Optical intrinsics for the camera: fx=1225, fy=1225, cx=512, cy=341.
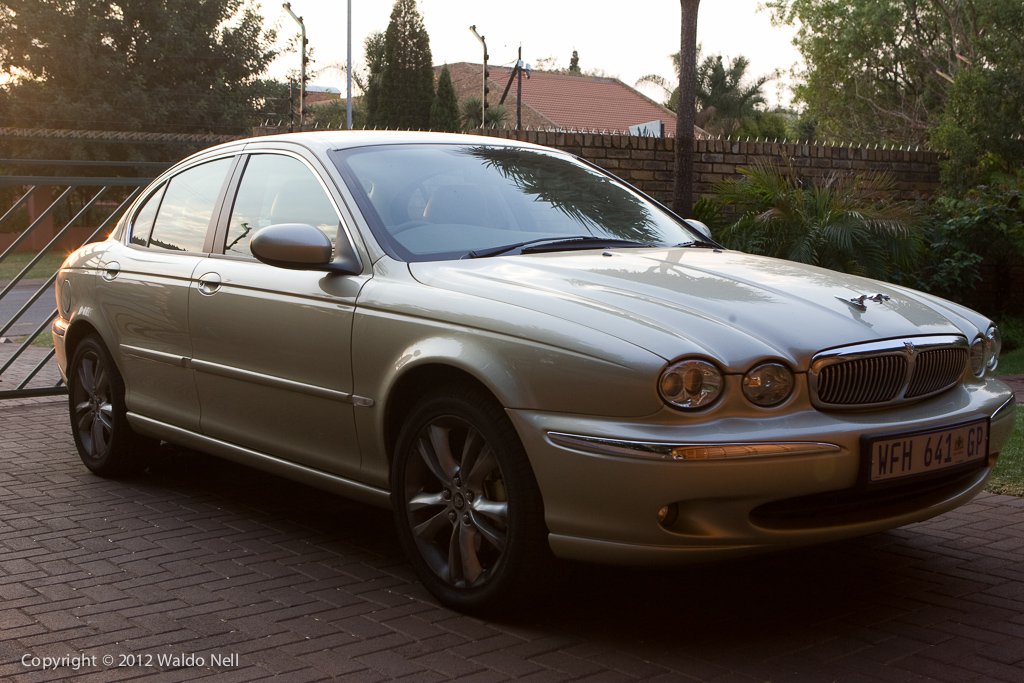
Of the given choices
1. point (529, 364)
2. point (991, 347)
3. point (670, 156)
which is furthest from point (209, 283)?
point (670, 156)

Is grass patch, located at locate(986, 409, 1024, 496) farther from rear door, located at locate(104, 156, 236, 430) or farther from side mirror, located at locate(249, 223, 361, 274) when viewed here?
rear door, located at locate(104, 156, 236, 430)

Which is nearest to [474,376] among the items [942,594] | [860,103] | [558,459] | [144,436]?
[558,459]

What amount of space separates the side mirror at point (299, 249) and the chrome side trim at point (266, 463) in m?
0.79

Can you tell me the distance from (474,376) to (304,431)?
1.08 meters

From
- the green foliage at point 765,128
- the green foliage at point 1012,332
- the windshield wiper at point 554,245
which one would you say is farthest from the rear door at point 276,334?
the green foliage at point 765,128

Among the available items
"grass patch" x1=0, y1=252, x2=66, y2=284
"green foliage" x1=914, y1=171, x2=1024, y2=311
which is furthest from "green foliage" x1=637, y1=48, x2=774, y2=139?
"green foliage" x1=914, y1=171, x2=1024, y2=311

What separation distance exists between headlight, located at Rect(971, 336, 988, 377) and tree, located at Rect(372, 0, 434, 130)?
6161cm

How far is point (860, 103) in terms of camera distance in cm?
4572

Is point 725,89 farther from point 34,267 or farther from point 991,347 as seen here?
point 991,347

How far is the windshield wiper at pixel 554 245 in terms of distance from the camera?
4.53 m

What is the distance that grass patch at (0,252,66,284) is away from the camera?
27141 millimetres

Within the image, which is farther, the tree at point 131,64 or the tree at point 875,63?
the tree at point 875,63

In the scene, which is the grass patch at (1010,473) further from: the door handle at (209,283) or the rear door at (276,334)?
the door handle at (209,283)

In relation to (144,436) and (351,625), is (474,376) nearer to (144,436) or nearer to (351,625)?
(351,625)
